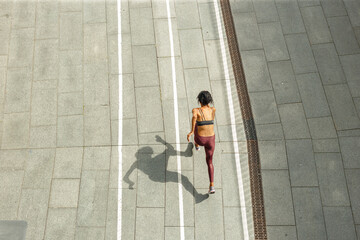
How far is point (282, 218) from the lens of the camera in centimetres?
698

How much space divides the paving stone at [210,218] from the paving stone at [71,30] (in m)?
5.47

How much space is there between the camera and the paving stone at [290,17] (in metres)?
8.83

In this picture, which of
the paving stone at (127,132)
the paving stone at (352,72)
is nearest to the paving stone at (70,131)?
the paving stone at (127,132)

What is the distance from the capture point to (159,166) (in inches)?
293

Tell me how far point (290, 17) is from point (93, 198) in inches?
292

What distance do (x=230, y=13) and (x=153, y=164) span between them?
5032 millimetres

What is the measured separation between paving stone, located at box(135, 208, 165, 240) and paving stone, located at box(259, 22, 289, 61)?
5069 mm

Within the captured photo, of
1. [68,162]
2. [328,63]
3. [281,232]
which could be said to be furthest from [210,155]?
[328,63]

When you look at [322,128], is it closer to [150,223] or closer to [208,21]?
[208,21]

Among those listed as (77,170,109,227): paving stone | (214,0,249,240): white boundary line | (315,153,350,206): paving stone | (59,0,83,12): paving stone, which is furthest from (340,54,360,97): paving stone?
(59,0,83,12): paving stone

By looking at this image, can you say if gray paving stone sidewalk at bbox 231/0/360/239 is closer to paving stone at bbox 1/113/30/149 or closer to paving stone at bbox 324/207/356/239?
paving stone at bbox 324/207/356/239

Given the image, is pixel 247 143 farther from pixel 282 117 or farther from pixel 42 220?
pixel 42 220

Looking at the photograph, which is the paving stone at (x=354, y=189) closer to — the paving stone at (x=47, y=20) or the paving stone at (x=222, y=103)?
the paving stone at (x=222, y=103)

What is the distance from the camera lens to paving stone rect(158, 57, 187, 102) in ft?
26.5
